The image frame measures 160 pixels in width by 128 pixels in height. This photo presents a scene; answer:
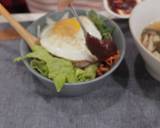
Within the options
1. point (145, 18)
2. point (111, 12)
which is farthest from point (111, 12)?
point (145, 18)

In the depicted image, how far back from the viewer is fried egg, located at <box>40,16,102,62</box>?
685 millimetres

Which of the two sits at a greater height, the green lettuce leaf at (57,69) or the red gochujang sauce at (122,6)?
the green lettuce leaf at (57,69)

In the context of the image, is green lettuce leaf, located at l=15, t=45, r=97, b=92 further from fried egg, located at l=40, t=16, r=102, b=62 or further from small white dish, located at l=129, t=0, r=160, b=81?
small white dish, located at l=129, t=0, r=160, b=81

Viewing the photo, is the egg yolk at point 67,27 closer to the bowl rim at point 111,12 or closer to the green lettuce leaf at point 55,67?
the green lettuce leaf at point 55,67

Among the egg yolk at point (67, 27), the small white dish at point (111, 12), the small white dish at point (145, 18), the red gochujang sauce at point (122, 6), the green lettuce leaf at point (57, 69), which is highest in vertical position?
the egg yolk at point (67, 27)

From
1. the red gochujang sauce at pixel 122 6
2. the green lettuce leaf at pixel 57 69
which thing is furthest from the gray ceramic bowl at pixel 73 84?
the red gochujang sauce at pixel 122 6

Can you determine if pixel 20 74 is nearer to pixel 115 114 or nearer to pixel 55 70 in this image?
pixel 55 70

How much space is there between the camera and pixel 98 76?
0.68m

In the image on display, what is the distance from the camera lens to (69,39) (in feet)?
2.31

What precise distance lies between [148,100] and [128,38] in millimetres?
212

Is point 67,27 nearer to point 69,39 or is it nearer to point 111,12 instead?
point 69,39

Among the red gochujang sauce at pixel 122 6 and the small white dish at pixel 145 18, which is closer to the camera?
the small white dish at pixel 145 18

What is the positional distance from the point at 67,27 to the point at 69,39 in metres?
0.03

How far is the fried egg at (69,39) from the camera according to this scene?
68 centimetres
